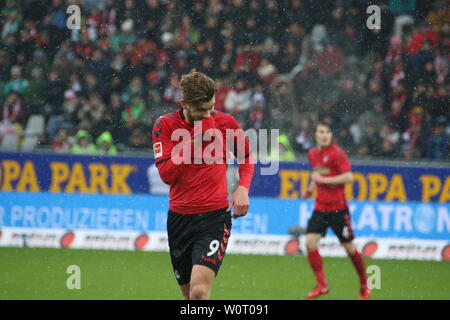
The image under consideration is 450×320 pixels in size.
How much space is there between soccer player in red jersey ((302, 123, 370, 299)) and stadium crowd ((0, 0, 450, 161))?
423 centimetres

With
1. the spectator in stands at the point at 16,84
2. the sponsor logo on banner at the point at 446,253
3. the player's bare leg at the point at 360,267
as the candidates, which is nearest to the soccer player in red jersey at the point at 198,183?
the player's bare leg at the point at 360,267

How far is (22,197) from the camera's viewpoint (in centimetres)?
1195

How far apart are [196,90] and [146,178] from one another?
22.6 feet

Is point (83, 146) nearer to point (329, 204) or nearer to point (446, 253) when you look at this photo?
point (329, 204)

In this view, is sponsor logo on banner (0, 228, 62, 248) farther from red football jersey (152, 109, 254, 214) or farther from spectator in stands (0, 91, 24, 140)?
red football jersey (152, 109, 254, 214)

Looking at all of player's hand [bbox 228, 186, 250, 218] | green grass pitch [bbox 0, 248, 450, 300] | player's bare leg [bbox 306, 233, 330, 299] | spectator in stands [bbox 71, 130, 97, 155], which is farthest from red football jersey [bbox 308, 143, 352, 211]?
spectator in stands [bbox 71, 130, 97, 155]

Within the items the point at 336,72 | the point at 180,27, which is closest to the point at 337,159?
the point at 336,72

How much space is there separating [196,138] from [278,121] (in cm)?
888

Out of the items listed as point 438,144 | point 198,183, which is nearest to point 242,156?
point 198,183

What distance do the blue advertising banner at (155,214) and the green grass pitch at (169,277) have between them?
15.9 inches

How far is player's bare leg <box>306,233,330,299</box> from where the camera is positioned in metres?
8.92

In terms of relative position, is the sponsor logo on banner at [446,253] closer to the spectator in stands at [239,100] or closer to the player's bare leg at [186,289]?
the spectator in stands at [239,100]

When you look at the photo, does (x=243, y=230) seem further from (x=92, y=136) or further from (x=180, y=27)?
(x=180, y=27)

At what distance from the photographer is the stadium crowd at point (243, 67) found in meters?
14.3
